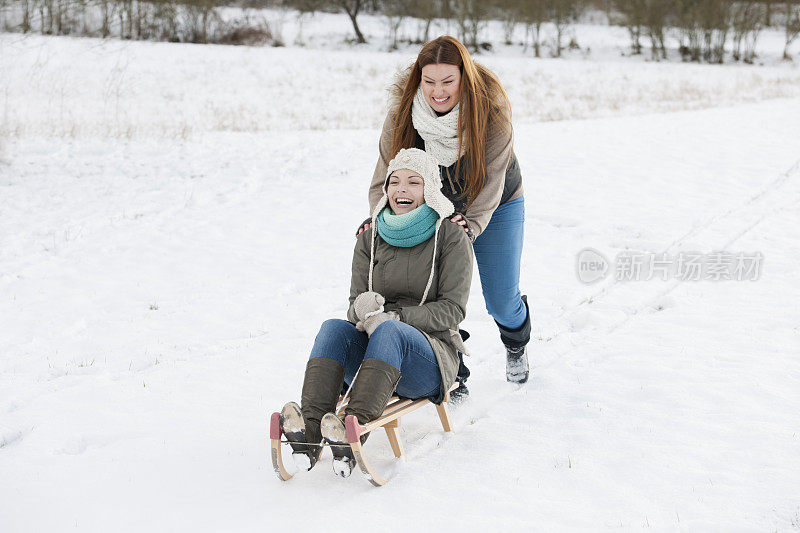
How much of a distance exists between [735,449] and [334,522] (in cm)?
184

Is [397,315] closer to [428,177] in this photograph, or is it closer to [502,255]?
[428,177]

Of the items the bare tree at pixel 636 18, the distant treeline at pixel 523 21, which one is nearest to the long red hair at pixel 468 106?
the distant treeline at pixel 523 21

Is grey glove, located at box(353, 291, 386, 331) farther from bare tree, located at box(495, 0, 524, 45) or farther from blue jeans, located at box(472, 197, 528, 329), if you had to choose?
bare tree, located at box(495, 0, 524, 45)

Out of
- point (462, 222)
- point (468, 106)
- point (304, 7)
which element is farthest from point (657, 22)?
point (462, 222)

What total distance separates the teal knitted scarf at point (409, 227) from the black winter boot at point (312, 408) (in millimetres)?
643

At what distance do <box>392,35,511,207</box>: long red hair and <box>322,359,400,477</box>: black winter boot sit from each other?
3.40 feet

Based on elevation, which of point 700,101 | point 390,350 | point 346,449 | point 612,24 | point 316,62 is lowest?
point 346,449

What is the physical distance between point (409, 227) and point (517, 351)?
1211mm

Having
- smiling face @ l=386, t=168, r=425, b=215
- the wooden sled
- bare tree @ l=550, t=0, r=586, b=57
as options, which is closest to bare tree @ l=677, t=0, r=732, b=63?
bare tree @ l=550, t=0, r=586, b=57

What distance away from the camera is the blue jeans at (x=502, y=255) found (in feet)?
11.8

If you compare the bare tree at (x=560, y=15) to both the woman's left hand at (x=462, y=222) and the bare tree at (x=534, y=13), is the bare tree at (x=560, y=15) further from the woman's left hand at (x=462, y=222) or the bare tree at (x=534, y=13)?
the woman's left hand at (x=462, y=222)

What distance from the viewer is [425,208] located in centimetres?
313

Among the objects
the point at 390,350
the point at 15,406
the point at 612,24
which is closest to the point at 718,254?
the point at 390,350

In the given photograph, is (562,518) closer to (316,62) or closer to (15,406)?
(15,406)
